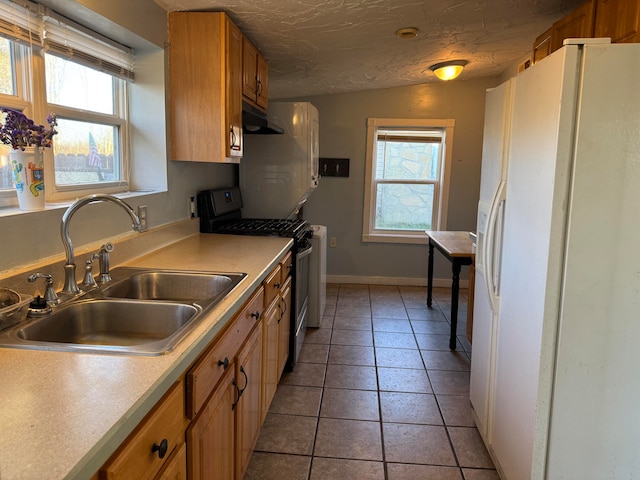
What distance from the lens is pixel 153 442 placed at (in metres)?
1.01

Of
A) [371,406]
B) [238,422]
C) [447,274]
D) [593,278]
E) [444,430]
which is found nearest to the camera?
[593,278]

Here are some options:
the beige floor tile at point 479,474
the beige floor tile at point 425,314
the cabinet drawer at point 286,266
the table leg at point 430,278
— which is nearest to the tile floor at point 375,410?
the beige floor tile at point 479,474

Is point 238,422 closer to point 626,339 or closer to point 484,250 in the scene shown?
point 484,250

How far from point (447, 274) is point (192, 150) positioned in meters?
3.74

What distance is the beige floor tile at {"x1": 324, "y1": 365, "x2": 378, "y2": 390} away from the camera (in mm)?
2918

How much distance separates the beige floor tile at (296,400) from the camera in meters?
2.59

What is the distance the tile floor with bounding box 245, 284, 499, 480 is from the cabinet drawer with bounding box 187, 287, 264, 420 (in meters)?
0.76

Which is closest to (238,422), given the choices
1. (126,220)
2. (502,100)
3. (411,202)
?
(126,220)

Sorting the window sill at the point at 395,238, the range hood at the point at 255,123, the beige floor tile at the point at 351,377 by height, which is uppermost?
the range hood at the point at 255,123

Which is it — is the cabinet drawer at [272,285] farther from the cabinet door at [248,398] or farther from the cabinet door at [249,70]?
the cabinet door at [249,70]

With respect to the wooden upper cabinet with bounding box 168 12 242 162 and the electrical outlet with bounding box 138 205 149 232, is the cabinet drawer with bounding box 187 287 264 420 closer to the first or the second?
the electrical outlet with bounding box 138 205 149 232

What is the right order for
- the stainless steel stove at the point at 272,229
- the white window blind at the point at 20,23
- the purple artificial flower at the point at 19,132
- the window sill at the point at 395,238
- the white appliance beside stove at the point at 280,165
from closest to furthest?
the purple artificial flower at the point at 19,132 → the white window blind at the point at 20,23 → the stainless steel stove at the point at 272,229 → the white appliance beside stove at the point at 280,165 → the window sill at the point at 395,238

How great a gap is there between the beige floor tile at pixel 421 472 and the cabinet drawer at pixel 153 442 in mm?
1256

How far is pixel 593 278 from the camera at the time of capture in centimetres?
157
